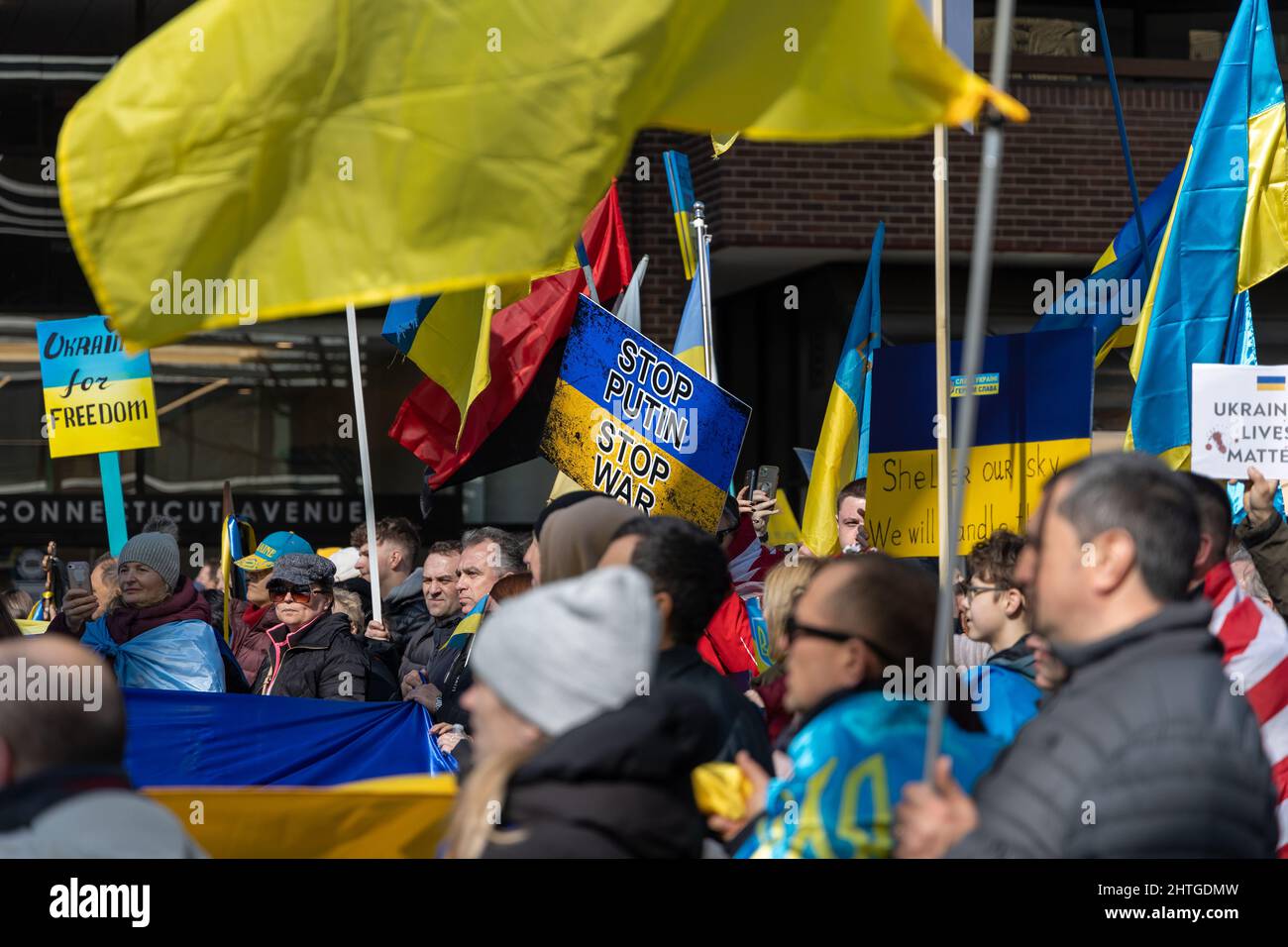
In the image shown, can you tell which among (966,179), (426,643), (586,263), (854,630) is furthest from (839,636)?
(966,179)

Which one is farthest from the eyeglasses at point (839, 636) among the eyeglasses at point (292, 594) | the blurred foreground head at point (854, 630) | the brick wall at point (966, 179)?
the brick wall at point (966, 179)

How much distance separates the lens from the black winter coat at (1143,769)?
2.71 m

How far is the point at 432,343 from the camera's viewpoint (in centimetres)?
924

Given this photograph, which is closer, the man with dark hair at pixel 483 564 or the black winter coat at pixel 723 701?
the black winter coat at pixel 723 701

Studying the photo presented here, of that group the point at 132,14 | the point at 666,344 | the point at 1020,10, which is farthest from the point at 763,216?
the point at 132,14

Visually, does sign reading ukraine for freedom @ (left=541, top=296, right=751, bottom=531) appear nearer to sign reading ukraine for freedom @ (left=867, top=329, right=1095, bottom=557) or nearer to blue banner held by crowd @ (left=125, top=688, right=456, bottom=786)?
sign reading ukraine for freedom @ (left=867, top=329, right=1095, bottom=557)

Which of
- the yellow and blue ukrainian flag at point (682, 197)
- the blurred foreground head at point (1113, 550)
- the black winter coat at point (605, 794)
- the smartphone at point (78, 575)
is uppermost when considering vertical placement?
the yellow and blue ukrainian flag at point (682, 197)

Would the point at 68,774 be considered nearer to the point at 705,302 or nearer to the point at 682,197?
the point at 705,302

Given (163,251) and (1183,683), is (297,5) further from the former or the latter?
(1183,683)

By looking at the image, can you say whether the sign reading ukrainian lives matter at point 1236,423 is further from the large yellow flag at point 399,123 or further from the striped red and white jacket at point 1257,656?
the large yellow flag at point 399,123

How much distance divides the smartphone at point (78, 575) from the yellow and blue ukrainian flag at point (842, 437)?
599 cm

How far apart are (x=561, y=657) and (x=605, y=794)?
234 mm
